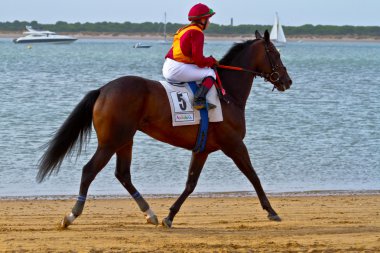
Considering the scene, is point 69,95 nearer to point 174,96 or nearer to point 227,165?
point 227,165

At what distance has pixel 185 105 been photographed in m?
10.6

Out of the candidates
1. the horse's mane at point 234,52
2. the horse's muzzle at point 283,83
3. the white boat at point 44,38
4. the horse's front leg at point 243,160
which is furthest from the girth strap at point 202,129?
the white boat at point 44,38

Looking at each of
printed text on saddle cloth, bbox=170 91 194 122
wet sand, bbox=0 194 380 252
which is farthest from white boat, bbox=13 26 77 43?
printed text on saddle cloth, bbox=170 91 194 122

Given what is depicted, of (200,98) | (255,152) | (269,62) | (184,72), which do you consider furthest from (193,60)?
(255,152)

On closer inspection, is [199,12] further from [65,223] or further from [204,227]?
[65,223]

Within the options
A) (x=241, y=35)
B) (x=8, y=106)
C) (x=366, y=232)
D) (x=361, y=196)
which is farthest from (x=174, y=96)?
(x=241, y=35)

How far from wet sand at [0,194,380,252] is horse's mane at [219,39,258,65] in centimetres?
175

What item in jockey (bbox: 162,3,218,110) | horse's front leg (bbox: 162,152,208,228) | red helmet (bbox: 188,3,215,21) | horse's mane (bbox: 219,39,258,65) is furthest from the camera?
horse's mane (bbox: 219,39,258,65)

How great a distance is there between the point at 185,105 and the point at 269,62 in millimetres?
A: 1363

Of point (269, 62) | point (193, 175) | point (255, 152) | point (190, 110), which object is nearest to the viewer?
point (190, 110)

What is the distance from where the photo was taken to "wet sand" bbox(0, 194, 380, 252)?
9219 mm

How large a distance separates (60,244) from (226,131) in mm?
2478

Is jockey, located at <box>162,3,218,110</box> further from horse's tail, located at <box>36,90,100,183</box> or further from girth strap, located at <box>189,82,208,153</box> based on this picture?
horse's tail, located at <box>36,90,100,183</box>

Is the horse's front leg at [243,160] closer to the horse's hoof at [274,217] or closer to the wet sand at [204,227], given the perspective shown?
the horse's hoof at [274,217]
